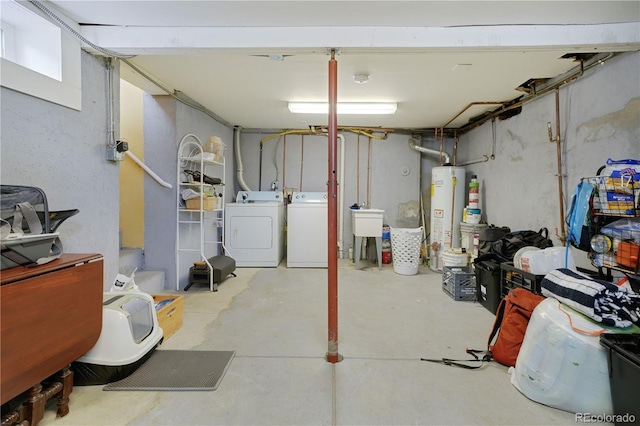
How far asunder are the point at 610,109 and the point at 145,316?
3.73 meters

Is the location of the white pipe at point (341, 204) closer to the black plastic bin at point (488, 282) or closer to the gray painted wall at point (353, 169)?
the gray painted wall at point (353, 169)

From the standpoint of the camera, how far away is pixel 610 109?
209 cm

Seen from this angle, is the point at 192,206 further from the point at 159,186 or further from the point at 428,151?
the point at 428,151

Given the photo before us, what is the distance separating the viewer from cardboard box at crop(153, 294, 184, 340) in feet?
6.71

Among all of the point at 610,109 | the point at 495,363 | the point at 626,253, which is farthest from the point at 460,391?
the point at 610,109

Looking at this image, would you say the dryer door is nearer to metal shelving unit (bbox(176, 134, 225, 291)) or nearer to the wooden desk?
metal shelving unit (bbox(176, 134, 225, 291))

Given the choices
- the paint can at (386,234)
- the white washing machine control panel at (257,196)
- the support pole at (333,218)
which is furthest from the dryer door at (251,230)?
the support pole at (333,218)

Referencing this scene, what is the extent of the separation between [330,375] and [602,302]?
1487 millimetres

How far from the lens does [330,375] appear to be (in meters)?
1.66

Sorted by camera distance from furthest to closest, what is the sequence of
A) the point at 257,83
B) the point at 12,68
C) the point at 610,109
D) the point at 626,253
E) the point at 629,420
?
the point at 257,83
the point at 610,109
the point at 626,253
the point at 12,68
the point at 629,420

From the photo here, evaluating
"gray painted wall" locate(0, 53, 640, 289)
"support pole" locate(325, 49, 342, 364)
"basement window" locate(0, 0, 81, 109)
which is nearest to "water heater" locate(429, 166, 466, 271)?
"gray painted wall" locate(0, 53, 640, 289)

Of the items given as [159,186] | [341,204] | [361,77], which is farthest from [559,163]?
[159,186]

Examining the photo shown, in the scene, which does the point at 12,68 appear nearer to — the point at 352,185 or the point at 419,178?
the point at 352,185

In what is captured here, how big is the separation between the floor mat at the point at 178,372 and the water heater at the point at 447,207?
334 cm
